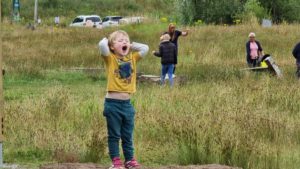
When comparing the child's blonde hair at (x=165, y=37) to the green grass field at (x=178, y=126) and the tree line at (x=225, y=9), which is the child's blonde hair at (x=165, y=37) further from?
the tree line at (x=225, y=9)

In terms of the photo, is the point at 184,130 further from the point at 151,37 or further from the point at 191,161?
the point at 151,37

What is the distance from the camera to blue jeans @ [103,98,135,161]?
7941 millimetres

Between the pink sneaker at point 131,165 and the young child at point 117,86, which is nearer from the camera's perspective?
the young child at point 117,86

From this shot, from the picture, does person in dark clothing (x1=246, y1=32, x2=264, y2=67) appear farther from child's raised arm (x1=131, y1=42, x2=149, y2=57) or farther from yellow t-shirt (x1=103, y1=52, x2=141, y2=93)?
yellow t-shirt (x1=103, y1=52, x2=141, y2=93)

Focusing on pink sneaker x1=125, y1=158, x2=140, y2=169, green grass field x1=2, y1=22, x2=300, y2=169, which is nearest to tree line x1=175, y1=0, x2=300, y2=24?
green grass field x1=2, y1=22, x2=300, y2=169

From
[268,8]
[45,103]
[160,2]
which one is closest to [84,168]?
[45,103]

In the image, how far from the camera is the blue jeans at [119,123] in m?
7.94

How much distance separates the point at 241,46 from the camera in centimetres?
3066

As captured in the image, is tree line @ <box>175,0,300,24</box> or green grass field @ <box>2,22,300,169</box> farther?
tree line @ <box>175,0,300,24</box>

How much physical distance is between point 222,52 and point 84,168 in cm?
2147

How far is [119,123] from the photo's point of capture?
8023 millimetres

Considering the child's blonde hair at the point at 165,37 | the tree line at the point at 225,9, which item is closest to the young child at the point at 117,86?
the child's blonde hair at the point at 165,37

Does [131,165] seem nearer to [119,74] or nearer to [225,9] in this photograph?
[119,74]

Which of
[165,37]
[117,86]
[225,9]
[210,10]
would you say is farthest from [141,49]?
[210,10]
